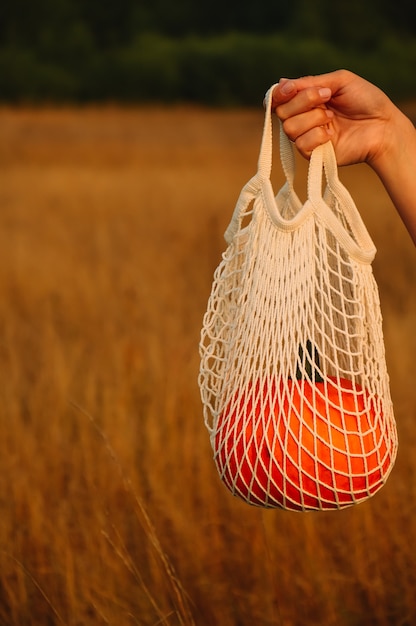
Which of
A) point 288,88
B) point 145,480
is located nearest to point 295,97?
point 288,88

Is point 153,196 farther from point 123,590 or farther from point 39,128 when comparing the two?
point 39,128

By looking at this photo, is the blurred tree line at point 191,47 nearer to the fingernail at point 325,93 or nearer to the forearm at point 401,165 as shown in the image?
the forearm at point 401,165

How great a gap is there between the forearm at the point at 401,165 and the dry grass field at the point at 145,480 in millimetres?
712

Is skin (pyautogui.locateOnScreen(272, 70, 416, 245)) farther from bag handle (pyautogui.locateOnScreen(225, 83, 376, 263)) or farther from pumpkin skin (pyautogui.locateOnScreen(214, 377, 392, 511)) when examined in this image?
pumpkin skin (pyautogui.locateOnScreen(214, 377, 392, 511))

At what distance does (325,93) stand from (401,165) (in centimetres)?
22

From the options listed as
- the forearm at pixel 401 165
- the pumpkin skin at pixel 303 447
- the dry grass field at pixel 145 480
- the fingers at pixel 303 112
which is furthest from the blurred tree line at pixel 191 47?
the pumpkin skin at pixel 303 447

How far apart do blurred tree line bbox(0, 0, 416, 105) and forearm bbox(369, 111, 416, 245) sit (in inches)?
→ 656

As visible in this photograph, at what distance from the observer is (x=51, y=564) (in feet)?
7.36

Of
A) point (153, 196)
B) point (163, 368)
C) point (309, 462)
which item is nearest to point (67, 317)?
point (163, 368)

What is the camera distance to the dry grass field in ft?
6.75

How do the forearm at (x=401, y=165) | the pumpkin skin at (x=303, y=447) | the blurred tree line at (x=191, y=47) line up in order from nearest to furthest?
the pumpkin skin at (x=303, y=447), the forearm at (x=401, y=165), the blurred tree line at (x=191, y=47)

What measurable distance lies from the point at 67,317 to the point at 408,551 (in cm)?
283

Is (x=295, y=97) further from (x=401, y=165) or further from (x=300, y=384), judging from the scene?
(x=300, y=384)

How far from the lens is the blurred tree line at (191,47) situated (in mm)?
18125
